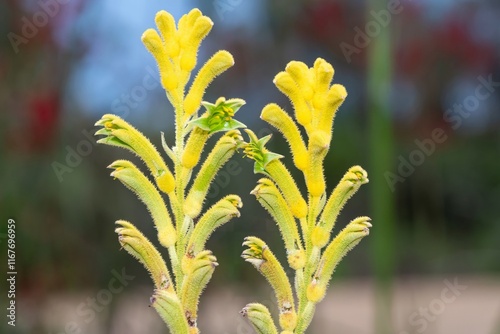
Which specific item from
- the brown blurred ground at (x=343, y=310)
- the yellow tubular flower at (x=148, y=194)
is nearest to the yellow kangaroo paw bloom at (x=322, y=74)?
the yellow tubular flower at (x=148, y=194)

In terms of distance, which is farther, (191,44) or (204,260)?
(191,44)

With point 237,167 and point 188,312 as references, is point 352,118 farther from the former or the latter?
point 188,312

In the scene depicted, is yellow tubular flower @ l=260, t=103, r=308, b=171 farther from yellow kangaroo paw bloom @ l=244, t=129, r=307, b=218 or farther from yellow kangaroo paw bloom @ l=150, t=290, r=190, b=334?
yellow kangaroo paw bloom @ l=150, t=290, r=190, b=334

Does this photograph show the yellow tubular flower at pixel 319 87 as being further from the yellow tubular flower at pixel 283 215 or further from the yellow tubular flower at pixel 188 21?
the yellow tubular flower at pixel 188 21

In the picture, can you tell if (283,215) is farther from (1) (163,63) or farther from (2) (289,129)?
(1) (163,63)

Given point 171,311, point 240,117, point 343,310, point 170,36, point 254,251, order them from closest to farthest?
point 171,311
point 254,251
point 170,36
point 240,117
point 343,310

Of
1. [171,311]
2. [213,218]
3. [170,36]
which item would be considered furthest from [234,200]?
[170,36]
